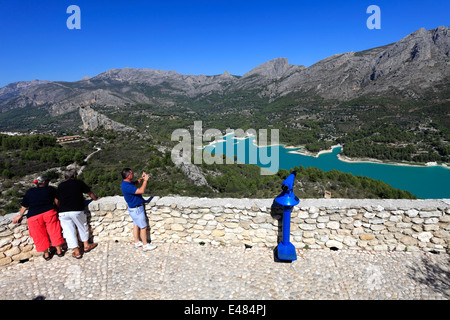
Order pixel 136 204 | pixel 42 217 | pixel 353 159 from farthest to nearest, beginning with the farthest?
pixel 353 159 < pixel 136 204 < pixel 42 217

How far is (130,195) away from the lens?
13.0 ft

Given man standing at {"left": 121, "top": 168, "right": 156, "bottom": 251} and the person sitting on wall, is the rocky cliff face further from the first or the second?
man standing at {"left": 121, "top": 168, "right": 156, "bottom": 251}

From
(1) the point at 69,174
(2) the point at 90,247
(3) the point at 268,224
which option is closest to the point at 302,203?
(3) the point at 268,224

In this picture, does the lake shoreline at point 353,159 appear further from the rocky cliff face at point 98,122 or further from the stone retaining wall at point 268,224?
the stone retaining wall at point 268,224

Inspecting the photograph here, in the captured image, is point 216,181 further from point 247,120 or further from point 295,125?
point 247,120

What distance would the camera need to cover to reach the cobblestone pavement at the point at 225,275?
10.4 ft

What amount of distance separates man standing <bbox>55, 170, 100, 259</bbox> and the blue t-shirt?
748mm

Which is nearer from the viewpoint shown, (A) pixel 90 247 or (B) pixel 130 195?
(B) pixel 130 195

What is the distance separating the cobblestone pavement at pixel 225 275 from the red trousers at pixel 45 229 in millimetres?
337

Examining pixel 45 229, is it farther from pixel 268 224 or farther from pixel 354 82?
pixel 354 82

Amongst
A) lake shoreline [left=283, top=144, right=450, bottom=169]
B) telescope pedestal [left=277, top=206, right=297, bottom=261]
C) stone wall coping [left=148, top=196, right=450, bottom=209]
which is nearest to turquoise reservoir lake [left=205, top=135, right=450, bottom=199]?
lake shoreline [left=283, top=144, right=450, bottom=169]

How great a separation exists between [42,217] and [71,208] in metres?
0.46

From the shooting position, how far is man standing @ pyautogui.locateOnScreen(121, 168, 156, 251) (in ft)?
12.8

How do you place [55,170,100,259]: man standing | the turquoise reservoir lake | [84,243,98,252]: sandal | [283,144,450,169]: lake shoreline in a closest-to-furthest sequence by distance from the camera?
[55,170,100,259]: man standing → [84,243,98,252]: sandal → the turquoise reservoir lake → [283,144,450,169]: lake shoreline
